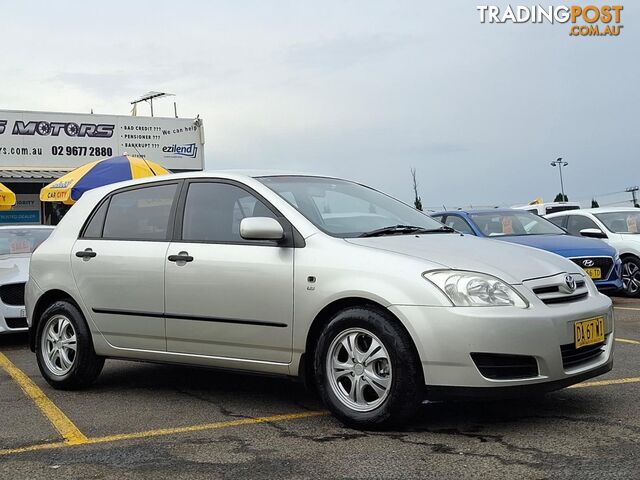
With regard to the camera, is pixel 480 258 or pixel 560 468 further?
pixel 480 258

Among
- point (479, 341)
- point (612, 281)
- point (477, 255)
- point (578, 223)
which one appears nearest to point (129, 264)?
point (477, 255)

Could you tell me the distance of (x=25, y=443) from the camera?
4.76 metres

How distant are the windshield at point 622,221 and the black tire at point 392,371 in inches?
374

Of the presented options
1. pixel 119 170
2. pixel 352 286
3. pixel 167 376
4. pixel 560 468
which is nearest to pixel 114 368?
pixel 167 376

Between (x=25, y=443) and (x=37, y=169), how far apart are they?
67.7ft

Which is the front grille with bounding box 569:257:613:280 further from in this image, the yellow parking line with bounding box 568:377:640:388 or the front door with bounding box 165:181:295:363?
the front door with bounding box 165:181:295:363

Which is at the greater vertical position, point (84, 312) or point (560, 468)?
point (84, 312)

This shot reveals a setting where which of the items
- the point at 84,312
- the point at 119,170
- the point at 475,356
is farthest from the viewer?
the point at 119,170

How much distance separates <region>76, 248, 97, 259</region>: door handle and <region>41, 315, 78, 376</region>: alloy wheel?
508 millimetres

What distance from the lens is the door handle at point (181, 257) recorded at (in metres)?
5.57

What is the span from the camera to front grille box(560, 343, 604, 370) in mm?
4676

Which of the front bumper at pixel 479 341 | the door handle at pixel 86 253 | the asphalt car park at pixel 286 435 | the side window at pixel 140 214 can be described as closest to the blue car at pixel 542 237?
the asphalt car park at pixel 286 435

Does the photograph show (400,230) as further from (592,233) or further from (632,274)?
(632,274)

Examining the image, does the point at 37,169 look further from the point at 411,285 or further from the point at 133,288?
the point at 411,285
